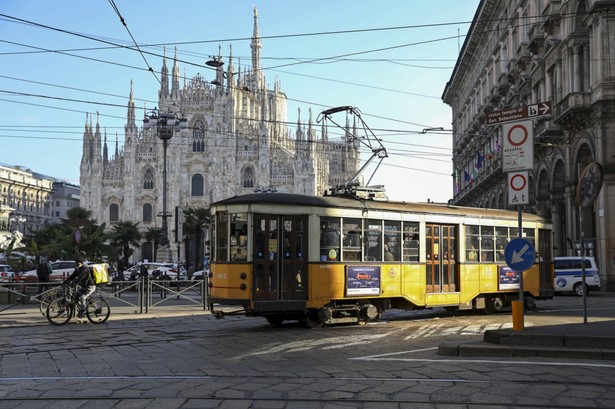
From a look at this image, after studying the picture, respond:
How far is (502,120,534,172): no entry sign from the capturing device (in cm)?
1019

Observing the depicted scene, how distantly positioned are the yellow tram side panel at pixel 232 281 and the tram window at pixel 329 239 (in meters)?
1.47

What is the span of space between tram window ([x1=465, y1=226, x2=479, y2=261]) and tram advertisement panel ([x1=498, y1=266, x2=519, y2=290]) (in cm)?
102

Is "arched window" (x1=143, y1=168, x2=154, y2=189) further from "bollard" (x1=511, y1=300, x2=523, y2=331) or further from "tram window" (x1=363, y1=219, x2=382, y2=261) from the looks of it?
"bollard" (x1=511, y1=300, x2=523, y2=331)

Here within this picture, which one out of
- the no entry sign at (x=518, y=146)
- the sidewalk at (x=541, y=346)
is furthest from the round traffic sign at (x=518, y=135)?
the sidewalk at (x=541, y=346)

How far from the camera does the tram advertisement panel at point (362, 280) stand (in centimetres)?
1256

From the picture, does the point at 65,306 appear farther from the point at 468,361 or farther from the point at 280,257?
the point at 468,361

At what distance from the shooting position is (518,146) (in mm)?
10320

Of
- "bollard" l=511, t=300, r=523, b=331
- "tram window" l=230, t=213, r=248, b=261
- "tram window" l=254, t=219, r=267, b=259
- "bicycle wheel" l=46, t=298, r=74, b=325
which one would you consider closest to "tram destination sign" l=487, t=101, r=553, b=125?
"bollard" l=511, t=300, r=523, b=331

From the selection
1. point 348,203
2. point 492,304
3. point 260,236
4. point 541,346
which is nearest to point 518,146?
point 541,346

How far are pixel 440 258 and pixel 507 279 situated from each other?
2.52 m

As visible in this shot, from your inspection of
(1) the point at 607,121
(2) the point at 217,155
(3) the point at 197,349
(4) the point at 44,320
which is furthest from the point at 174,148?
(3) the point at 197,349

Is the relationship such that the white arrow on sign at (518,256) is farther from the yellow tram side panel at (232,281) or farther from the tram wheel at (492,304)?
the tram wheel at (492,304)

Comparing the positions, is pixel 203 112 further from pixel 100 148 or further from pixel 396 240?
pixel 396 240

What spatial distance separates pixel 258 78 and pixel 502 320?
8040cm
